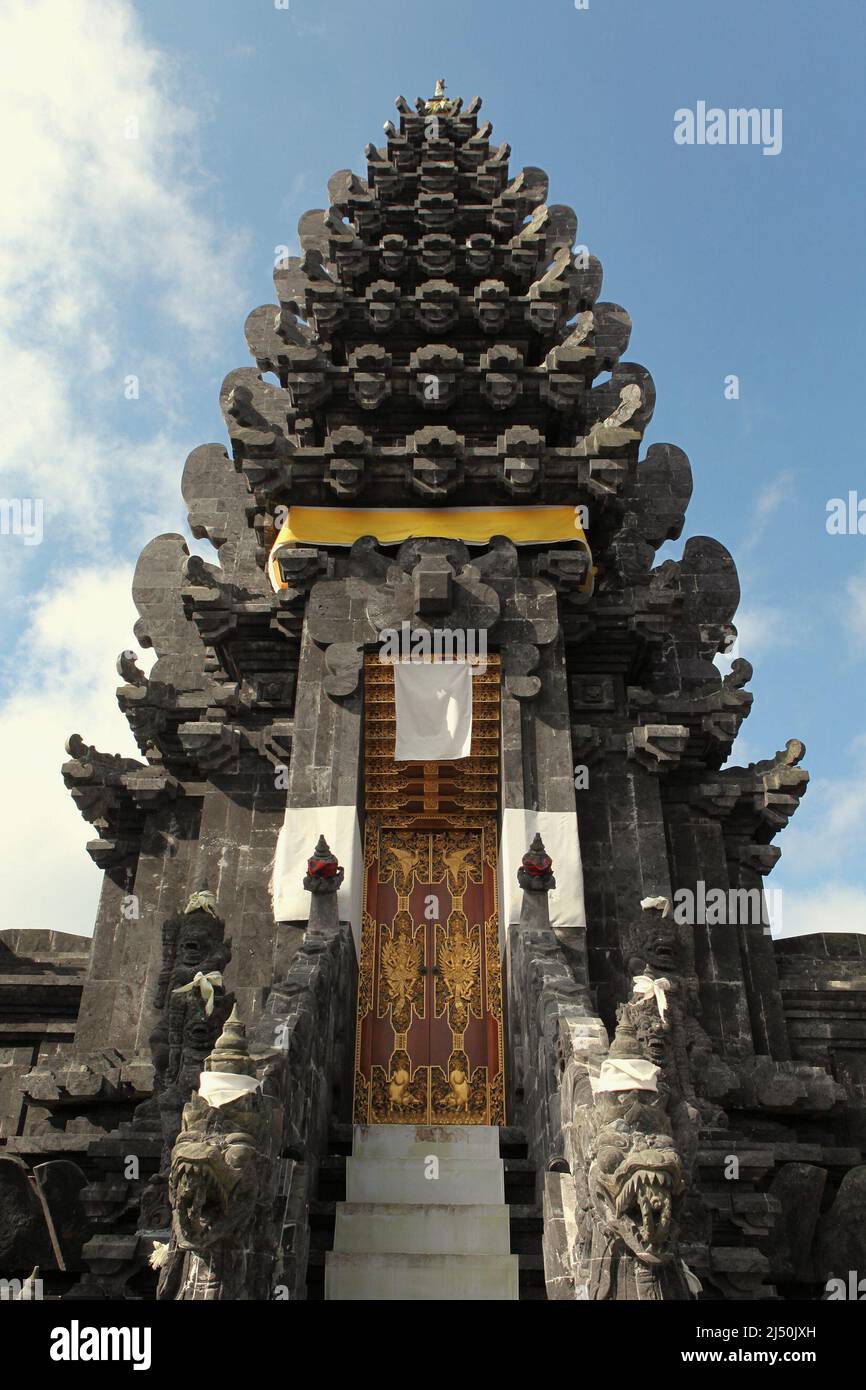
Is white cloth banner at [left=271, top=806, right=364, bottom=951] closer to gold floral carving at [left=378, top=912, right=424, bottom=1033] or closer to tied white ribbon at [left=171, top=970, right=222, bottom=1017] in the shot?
gold floral carving at [left=378, top=912, right=424, bottom=1033]

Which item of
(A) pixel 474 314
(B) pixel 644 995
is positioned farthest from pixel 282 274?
(B) pixel 644 995

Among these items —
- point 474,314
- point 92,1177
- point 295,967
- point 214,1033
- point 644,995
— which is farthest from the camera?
point 474,314

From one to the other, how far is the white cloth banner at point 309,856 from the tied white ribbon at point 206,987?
2.77 metres

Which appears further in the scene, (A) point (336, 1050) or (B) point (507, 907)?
(B) point (507, 907)

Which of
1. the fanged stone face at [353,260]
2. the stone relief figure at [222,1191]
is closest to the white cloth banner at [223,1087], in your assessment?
the stone relief figure at [222,1191]

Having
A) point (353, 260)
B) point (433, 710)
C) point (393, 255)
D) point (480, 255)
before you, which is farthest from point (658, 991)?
point (353, 260)

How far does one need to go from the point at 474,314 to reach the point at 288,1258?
15.5 metres

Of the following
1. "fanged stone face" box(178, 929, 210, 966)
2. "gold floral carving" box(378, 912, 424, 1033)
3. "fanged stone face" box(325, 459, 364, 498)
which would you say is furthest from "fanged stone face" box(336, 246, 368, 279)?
"fanged stone face" box(178, 929, 210, 966)

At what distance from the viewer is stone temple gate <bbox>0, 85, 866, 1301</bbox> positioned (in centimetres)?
995

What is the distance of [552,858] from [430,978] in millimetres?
2244

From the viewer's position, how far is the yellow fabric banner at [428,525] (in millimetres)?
16516

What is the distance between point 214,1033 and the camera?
10430mm
